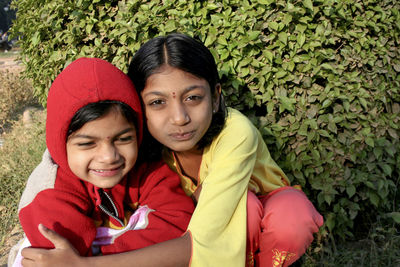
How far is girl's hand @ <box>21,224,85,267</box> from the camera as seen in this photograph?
1.56 m

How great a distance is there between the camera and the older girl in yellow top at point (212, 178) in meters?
1.71

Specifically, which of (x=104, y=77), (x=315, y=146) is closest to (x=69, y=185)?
(x=104, y=77)

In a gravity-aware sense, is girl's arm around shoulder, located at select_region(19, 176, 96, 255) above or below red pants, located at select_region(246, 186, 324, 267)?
above

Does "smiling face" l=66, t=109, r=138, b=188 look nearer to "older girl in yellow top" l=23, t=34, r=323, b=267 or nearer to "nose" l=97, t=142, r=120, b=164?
"nose" l=97, t=142, r=120, b=164

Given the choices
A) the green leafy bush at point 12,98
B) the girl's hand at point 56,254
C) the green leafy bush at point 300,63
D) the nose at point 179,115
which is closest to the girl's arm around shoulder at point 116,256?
the girl's hand at point 56,254

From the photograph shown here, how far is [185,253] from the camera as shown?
1.69m

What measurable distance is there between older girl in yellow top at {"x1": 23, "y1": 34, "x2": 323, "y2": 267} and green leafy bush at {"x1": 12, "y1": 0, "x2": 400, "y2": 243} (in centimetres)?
32

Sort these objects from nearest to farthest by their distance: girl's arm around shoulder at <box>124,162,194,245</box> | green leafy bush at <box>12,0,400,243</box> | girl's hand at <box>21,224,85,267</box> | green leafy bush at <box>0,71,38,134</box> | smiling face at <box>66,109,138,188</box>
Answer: girl's hand at <box>21,224,85,267</box>, smiling face at <box>66,109,138,188</box>, girl's arm around shoulder at <box>124,162,194,245</box>, green leafy bush at <box>12,0,400,243</box>, green leafy bush at <box>0,71,38,134</box>

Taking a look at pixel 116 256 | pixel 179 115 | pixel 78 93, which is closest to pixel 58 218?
pixel 116 256

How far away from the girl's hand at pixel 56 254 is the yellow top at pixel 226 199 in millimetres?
501

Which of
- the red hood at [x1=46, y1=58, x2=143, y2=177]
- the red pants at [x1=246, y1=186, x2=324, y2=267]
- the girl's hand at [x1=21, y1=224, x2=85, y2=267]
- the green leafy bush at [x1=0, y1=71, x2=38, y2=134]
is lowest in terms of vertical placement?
the green leafy bush at [x1=0, y1=71, x2=38, y2=134]

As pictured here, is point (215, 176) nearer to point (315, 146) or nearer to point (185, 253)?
point (185, 253)

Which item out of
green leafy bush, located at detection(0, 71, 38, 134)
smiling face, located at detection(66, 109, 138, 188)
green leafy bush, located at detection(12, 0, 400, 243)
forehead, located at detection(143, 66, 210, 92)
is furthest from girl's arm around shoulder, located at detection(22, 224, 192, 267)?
green leafy bush, located at detection(0, 71, 38, 134)

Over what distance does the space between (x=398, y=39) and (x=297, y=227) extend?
5.22 ft
